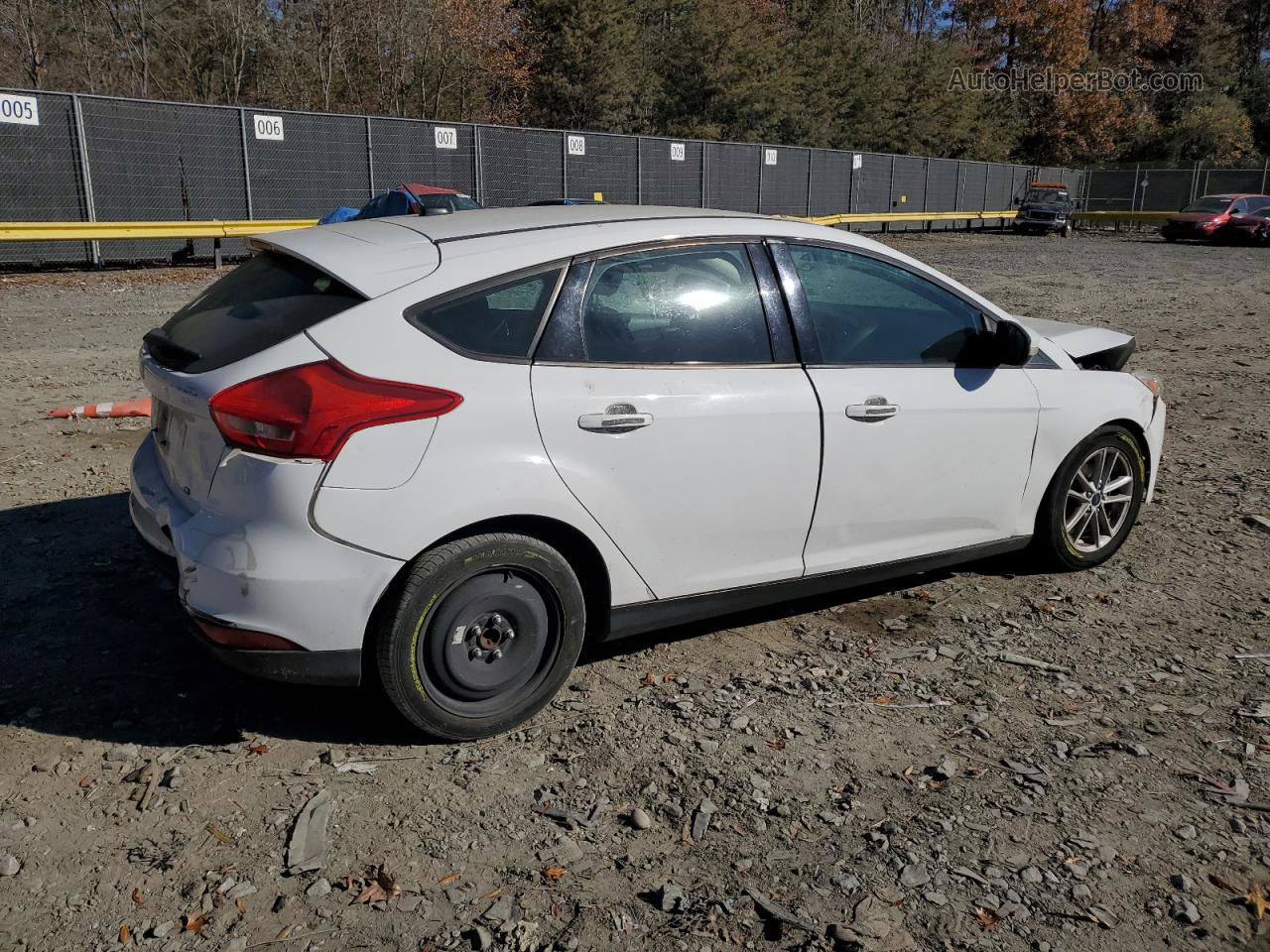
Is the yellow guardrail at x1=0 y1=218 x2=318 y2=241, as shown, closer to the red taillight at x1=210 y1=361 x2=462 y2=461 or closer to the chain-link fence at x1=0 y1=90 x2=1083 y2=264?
the chain-link fence at x1=0 y1=90 x2=1083 y2=264

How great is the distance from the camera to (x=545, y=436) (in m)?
3.33

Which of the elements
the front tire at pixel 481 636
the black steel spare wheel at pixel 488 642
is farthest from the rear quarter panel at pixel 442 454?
the black steel spare wheel at pixel 488 642

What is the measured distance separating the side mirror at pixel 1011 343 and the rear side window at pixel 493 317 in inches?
76.8

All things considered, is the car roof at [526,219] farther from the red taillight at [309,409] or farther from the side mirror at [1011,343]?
the side mirror at [1011,343]

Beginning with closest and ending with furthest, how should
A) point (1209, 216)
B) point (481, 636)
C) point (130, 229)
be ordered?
1. point (481, 636)
2. point (130, 229)
3. point (1209, 216)

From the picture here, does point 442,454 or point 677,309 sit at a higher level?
point 677,309

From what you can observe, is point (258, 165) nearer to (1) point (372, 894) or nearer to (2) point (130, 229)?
(2) point (130, 229)

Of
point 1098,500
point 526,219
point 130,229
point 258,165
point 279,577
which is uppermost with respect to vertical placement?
point 258,165

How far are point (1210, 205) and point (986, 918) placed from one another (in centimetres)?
3747

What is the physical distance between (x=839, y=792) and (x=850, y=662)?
0.92 meters

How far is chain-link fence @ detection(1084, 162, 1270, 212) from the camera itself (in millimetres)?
48562

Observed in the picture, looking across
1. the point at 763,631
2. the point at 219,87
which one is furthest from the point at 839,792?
the point at 219,87

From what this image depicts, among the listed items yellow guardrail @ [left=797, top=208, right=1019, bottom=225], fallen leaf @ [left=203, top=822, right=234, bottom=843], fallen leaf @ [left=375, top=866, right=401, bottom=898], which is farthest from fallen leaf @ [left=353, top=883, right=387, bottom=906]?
yellow guardrail @ [left=797, top=208, right=1019, bottom=225]

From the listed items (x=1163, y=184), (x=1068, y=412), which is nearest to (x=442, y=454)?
(x=1068, y=412)
